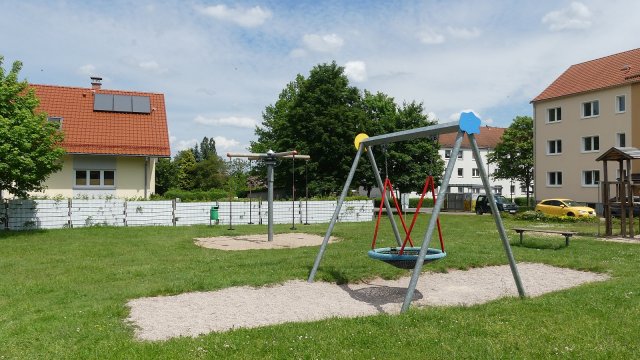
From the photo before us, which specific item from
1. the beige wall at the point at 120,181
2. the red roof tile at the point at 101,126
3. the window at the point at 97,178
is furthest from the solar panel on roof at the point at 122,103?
the window at the point at 97,178

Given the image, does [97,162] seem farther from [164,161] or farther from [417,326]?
[164,161]

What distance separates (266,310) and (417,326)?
7.17 feet

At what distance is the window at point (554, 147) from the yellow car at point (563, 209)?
31.8ft

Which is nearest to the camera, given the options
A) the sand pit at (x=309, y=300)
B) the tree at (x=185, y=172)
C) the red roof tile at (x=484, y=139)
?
the sand pit at (x=309, y=300)

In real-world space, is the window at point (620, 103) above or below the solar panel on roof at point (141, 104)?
above

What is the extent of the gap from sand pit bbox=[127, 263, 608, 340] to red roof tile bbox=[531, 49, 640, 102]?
29985 millimetres

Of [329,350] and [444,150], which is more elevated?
[444,150]

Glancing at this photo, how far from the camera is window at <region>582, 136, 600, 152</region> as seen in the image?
3628 centimetres

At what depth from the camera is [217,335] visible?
5566mm

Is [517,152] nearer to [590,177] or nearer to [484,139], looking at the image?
[590,177]

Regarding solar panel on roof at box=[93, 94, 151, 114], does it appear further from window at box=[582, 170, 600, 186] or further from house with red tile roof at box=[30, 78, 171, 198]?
window at box=[582, 170, 600, 186]

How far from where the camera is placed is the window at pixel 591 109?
36219 millimetres

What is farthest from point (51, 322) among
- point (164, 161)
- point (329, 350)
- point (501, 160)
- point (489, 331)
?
point (164, 161)

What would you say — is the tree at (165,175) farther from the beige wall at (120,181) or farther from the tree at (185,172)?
the beige wall at (120,181)
